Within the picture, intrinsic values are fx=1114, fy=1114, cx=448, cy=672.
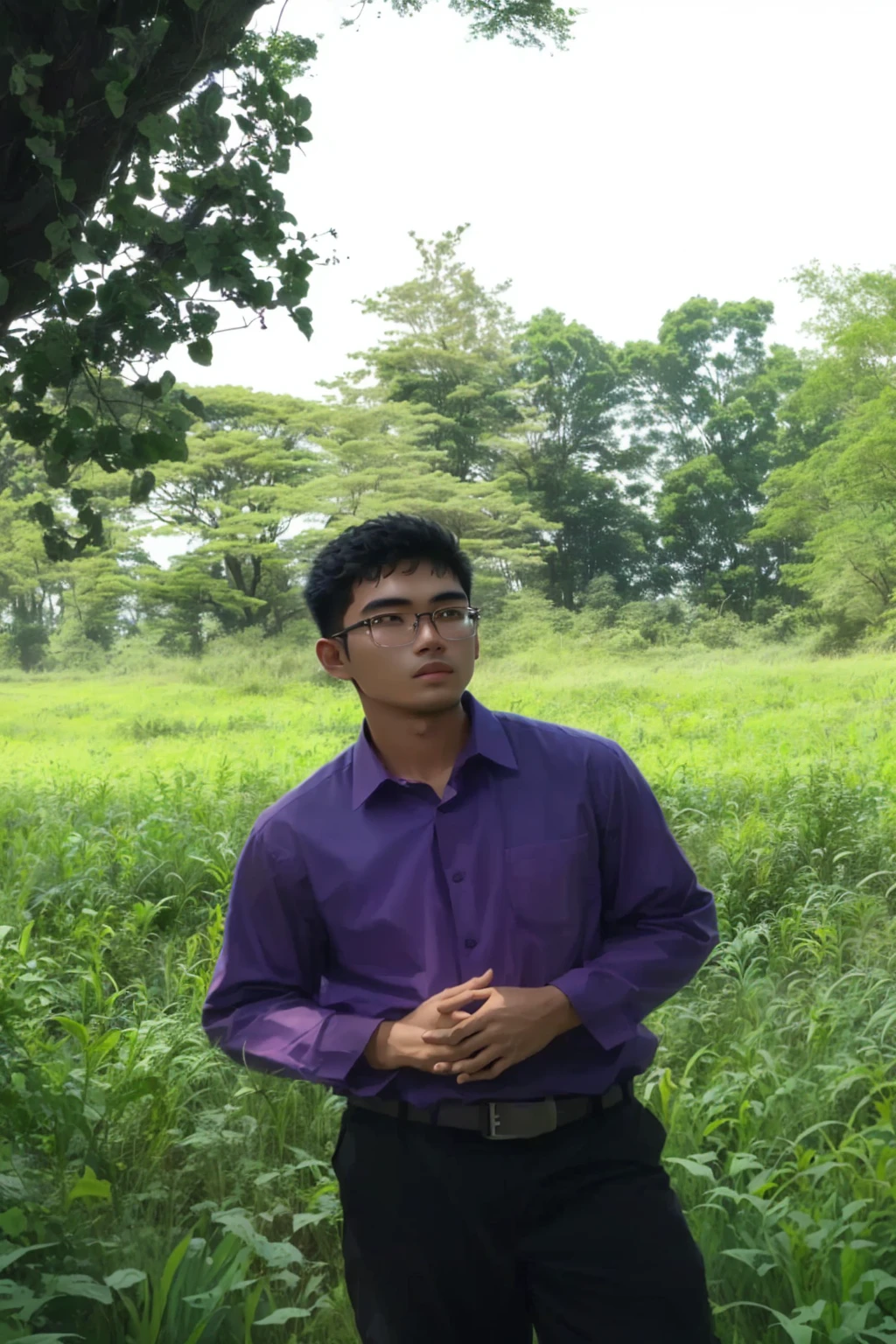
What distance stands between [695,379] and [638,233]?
4.03 feet

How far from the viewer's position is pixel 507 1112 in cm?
91

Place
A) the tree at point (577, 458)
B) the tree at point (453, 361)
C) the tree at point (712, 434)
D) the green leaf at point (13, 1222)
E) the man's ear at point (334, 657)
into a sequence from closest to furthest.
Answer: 1. the man's ear at point (334, 657)
2. the green leaf at point (13, 1222)
3. the tree at point (712, 434)
4. the tree at point (577, 458)
5. the tree at point (453, 361)

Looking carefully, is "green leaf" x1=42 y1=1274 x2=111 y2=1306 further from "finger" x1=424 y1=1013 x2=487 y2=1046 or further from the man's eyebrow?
the man's eyebrow

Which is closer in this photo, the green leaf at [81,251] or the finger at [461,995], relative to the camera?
the finger at [461,995]

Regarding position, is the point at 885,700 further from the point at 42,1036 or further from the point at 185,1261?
the point at 185,1261

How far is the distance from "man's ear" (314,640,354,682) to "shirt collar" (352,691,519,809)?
0.27 feet

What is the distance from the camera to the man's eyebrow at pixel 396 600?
1.02 meters

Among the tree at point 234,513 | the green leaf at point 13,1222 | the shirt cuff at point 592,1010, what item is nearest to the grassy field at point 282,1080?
the green leaf at point 13,1222

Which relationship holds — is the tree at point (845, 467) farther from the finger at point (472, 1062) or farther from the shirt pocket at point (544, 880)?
the finger at point (472, 1062)

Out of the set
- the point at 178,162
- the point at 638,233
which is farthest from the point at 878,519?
the point at 178,162

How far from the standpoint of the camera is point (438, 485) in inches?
332

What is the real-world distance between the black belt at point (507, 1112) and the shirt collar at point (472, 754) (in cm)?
26

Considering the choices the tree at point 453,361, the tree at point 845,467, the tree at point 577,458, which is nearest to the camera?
the tree at point 845,467

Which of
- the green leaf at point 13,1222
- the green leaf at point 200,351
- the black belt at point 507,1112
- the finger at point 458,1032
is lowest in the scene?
the green leaf at point 13,1222
